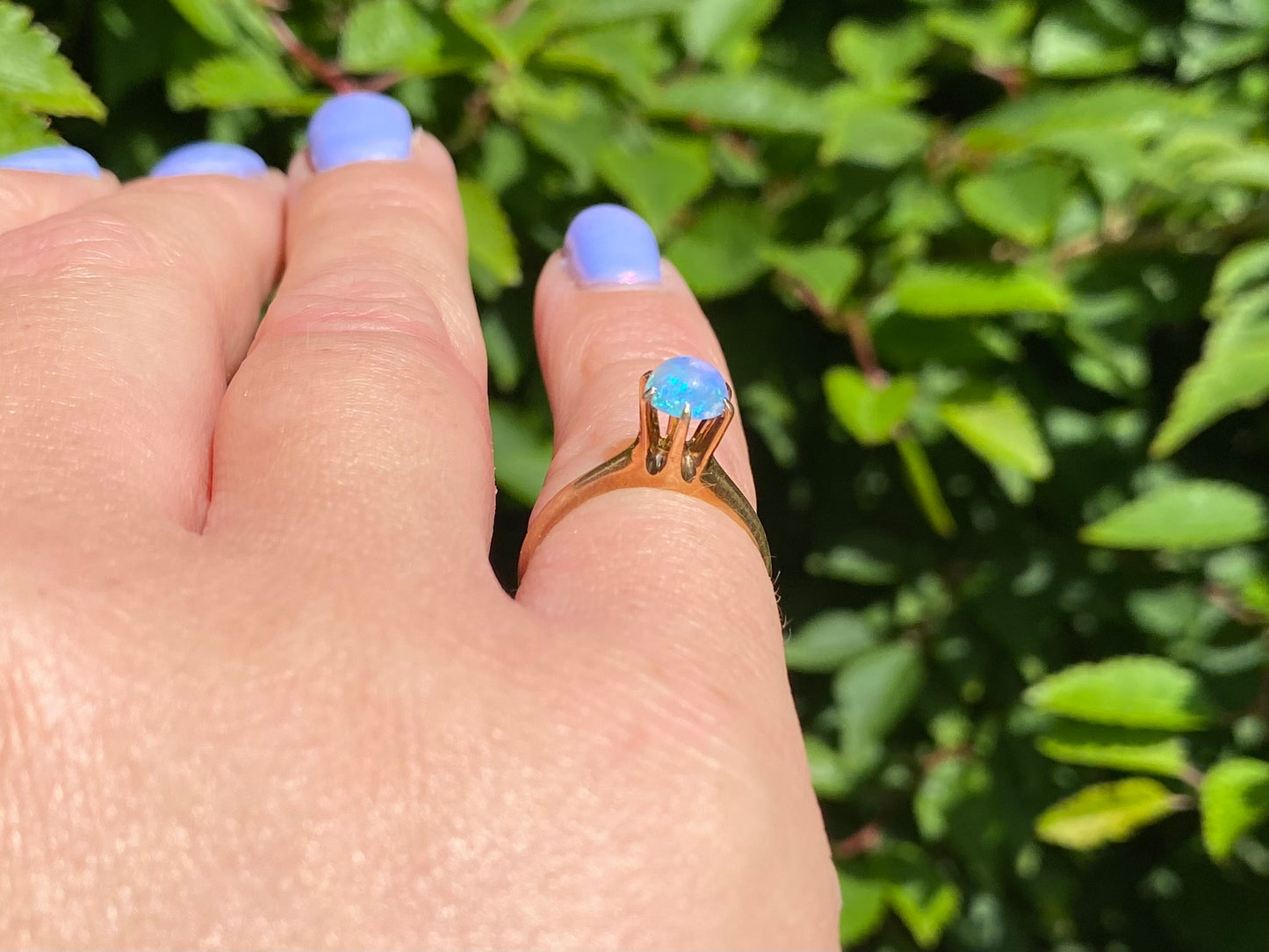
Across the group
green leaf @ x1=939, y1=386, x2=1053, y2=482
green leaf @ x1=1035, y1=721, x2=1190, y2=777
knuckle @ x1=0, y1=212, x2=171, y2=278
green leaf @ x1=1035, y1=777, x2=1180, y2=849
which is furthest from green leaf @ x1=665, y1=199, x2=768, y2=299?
green leaf @ x1=1035, y1=777, x2=1180, y2=849

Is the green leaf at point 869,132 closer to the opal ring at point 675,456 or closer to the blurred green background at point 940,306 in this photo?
the blurred green background at point 940,306

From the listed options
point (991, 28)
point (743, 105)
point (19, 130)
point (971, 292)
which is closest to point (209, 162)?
point (19, 130)

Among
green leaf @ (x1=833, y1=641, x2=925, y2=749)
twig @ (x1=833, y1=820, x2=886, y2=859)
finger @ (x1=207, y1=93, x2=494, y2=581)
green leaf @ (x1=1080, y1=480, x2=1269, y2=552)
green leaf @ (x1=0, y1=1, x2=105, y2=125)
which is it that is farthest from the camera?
twig @ (x1=833, y1=820, x2=886, y2=859)

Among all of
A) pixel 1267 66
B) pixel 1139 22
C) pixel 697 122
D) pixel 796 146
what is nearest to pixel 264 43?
pixel 697 122

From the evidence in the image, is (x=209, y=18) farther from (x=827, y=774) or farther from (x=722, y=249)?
(x=827, y=774)

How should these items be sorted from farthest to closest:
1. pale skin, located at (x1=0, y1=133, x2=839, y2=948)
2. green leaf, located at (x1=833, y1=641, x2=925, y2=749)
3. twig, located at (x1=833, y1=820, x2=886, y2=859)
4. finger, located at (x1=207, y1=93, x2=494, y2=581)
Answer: twig, located at (x1=833, y1=820, x2=886, y2=859) → green leaf, located at (x1=833, y1=641, x2=925, y2=749) → finger, located at (x1=207, y1=93, x2=494, y2=581) → pale skin, located at (x1=0, y1=133, x2=839, y2=948)

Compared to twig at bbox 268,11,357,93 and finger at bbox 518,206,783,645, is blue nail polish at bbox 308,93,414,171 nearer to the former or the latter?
twig at bbox 268,11,357,93

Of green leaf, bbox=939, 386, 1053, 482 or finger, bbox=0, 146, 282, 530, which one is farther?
green leaf, bbox=939, 386, 1053, 482

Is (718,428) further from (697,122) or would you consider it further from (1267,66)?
(1267,66)
